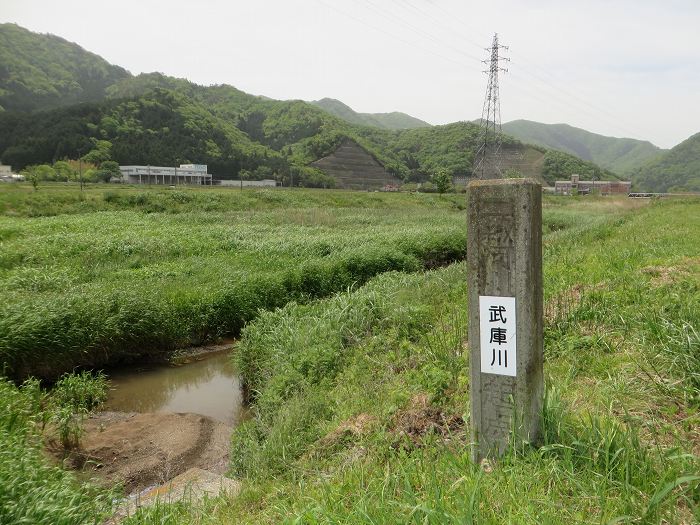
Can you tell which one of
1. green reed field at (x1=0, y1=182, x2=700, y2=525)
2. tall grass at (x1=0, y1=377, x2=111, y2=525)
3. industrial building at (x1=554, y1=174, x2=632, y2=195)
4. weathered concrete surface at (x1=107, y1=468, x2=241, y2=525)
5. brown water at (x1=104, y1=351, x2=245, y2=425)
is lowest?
brown water at (x1=104, y1=351, x2=245, y2=425)

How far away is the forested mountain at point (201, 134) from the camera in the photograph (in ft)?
187

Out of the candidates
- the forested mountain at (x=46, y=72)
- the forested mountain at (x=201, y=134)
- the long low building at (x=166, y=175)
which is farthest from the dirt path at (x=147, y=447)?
the forested mountain at (x=46, y=72)

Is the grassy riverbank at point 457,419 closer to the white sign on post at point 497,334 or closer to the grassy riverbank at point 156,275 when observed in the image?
the white sign on post at point 497,334

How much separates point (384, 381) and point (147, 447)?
323 cm

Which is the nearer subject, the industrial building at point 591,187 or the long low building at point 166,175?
the long low building at point 166,175

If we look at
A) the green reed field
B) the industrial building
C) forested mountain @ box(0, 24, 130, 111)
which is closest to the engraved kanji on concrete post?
the green reed field

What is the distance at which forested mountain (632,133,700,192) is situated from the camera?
95.3 m

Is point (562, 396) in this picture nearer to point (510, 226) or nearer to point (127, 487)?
point (510, 226)

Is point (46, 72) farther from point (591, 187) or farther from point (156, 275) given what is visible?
point (156, 275)

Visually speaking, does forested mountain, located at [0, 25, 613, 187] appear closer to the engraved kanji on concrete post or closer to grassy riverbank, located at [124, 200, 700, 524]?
grassy riverbank, located at [124, 200, 700, 524]

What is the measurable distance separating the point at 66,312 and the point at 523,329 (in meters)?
7.71

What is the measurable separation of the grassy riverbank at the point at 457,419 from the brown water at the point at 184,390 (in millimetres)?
766

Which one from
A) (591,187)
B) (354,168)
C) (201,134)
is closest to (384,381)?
(201,134)

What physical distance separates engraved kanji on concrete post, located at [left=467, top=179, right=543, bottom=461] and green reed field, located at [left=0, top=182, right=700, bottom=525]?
190 millimetres
